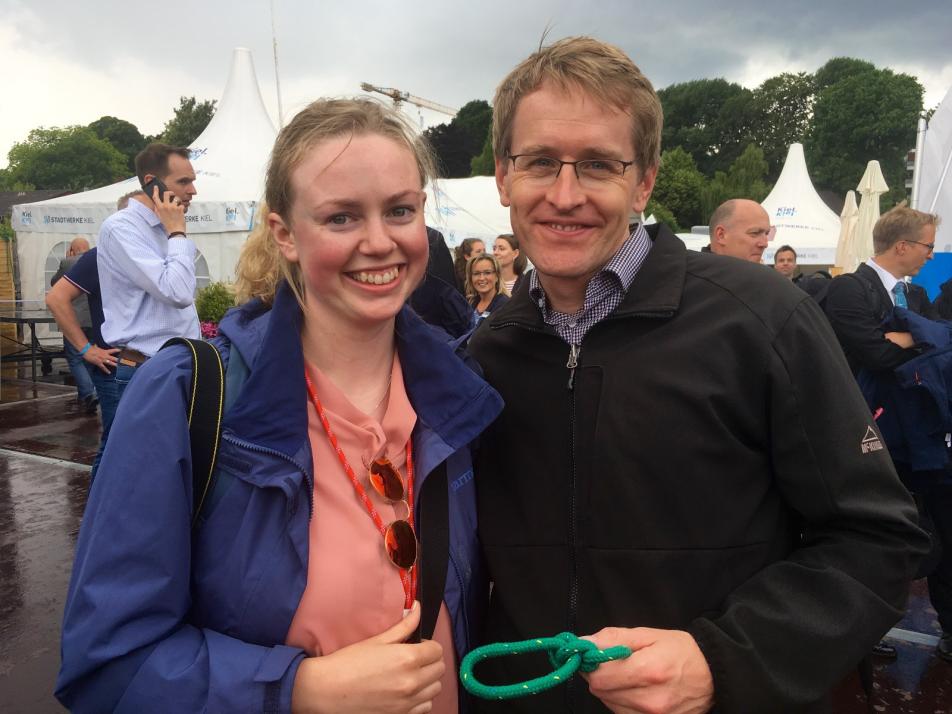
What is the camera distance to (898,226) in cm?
439

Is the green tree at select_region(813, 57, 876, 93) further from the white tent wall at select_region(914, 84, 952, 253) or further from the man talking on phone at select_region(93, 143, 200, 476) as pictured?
the man talking on phone at select_region(93, 143, 200, 476)

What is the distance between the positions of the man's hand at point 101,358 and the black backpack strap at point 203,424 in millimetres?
4291

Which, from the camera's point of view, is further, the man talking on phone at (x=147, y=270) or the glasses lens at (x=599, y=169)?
the man talking on phone at (x=147, y=270)

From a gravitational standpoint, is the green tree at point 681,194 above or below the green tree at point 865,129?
below

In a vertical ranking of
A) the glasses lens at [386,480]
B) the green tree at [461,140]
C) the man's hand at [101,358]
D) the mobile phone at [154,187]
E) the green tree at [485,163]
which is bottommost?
the man's hand at [101,358]

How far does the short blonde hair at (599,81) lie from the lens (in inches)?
62.6

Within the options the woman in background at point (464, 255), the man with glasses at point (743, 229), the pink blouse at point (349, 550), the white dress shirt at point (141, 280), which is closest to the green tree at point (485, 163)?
the woman in background at point (464, 255)

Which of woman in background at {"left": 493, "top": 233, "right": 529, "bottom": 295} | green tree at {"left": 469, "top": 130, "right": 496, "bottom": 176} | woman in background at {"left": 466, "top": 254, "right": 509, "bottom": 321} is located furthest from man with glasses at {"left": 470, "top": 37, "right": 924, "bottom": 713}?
green tree at {"left": 469, "top": 130, "right": 496, "bottom": 176}

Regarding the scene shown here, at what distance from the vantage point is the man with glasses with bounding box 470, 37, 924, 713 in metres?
1.41

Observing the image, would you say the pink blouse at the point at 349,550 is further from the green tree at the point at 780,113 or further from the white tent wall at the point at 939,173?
the green tree at the point at 780,113

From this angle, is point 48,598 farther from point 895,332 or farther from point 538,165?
point 895,332

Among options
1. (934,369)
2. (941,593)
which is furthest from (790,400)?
(941,593)

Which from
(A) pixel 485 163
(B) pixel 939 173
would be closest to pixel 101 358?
(B) pixel 939 173

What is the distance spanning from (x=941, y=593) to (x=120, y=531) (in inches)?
164
